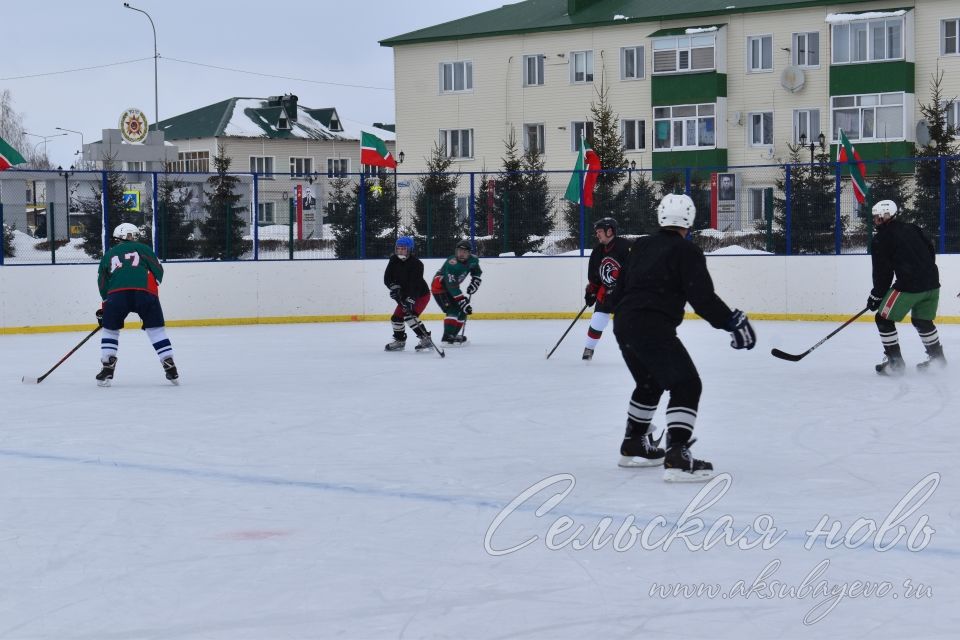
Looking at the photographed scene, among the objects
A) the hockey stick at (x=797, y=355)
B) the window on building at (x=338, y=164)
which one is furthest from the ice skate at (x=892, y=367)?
the window on building at (x=338, y=164)

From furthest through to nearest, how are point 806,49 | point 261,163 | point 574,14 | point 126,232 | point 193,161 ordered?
1. point 193,161
2. point 261,163
3. point 574,14
4. point 806,49
5. point 126,232

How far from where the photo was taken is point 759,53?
34.2 metres

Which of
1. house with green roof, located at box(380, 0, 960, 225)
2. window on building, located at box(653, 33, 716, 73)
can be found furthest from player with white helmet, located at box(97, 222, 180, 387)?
window on building, located at box(653, 33, 716, 73)

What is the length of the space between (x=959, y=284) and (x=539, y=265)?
497 centimetres

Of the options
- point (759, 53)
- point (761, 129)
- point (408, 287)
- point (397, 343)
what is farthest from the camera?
point (761, 129)

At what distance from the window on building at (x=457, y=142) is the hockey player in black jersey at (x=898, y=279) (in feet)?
95.3

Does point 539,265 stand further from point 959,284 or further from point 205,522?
point 205,522

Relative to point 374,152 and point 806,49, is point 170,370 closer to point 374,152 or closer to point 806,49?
point 374,152

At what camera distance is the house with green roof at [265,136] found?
→ 57.9 metres

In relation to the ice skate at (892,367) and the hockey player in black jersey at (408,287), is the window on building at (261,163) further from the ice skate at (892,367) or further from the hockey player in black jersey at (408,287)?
the ice skate at (892,367)

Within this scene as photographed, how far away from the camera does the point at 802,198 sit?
16.6 metres

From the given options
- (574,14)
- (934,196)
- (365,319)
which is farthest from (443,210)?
(574,14)

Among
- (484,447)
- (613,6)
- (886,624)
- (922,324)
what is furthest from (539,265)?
(613,6)

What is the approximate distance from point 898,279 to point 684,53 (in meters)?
25.9
